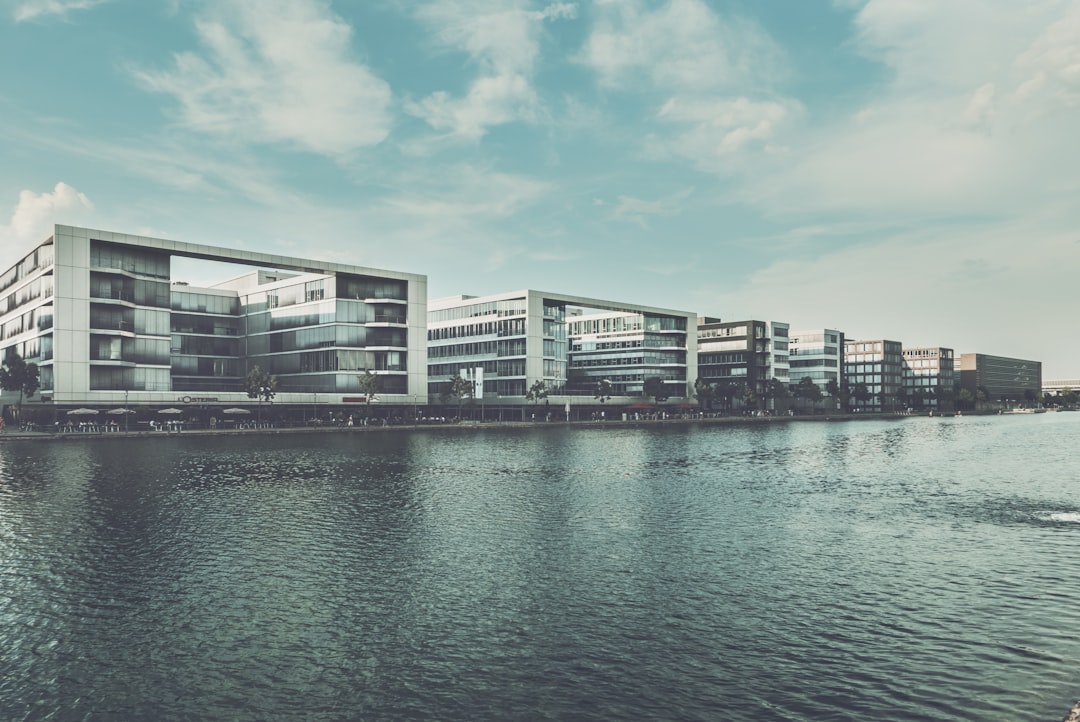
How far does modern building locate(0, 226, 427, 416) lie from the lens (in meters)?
119

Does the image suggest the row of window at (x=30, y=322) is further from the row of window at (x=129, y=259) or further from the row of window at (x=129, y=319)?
the row of window at (x=129, y=259)

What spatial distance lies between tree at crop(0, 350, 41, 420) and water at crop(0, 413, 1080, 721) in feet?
235

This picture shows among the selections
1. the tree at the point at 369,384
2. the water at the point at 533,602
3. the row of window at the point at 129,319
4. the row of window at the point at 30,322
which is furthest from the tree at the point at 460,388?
the water at the point at 533,602

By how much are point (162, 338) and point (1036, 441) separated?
493 feet

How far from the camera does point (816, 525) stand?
4122cm

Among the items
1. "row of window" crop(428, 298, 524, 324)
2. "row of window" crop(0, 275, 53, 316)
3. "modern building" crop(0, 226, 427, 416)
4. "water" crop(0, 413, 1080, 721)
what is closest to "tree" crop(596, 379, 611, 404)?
"row of window" crop(428, 298, 524, 324)

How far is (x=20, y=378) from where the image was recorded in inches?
4459

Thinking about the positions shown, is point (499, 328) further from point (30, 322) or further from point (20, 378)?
point (20, 378)

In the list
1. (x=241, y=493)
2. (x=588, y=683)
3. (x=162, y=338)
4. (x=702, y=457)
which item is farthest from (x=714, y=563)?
(x=162, y=338)

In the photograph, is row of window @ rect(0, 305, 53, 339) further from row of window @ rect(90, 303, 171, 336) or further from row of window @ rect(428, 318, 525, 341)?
row of window @ rect(428, 318, 525, 341)

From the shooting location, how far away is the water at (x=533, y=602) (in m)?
18.7

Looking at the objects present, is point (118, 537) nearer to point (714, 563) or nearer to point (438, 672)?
point (438, 672)

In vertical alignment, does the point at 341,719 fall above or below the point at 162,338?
below

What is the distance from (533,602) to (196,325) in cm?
16342
